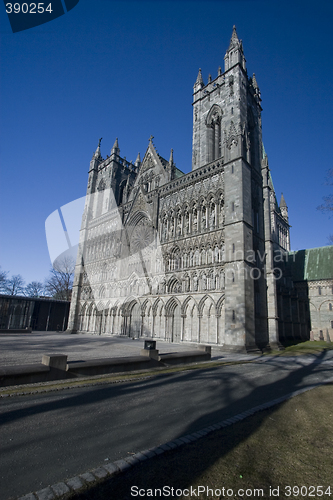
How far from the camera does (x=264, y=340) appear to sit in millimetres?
23578

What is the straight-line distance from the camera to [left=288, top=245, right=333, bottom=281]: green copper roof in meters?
43.4

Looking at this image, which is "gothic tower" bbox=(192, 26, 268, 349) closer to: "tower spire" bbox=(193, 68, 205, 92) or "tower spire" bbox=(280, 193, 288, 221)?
"tower spire" bbox=(193, 68, 205, 92)

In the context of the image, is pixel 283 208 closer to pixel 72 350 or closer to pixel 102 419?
pixel 72 350

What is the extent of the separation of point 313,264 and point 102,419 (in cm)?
4819

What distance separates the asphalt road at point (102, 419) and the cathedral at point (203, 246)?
41.5 feet

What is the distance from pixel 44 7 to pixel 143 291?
24578 mm

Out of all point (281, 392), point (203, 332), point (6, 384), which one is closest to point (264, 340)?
point (203, 332)

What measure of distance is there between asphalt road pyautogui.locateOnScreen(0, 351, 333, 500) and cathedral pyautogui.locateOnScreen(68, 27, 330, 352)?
12643mm

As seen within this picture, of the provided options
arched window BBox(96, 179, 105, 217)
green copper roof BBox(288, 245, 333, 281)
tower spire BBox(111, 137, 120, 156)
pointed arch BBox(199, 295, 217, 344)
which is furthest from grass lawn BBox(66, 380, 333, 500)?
tower spire BBox(111, 137, 120, 156)

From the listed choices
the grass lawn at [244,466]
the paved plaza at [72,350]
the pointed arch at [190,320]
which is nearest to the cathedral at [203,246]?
the pointed arch at [190,320]

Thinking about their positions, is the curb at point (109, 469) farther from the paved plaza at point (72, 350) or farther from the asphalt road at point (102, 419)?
the paved plaza at point (72, 350)

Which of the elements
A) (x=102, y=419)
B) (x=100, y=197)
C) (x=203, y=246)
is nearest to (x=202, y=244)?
(x=203, y=246)

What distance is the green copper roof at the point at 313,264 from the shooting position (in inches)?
1710

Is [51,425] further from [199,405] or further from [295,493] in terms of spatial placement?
[295,493]
